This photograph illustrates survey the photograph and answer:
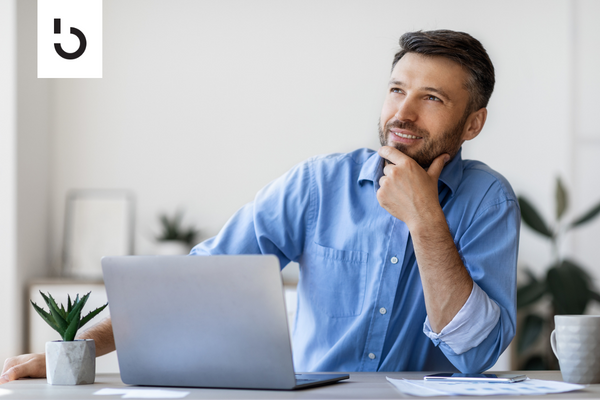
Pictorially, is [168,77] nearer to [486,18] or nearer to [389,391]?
[486,18]

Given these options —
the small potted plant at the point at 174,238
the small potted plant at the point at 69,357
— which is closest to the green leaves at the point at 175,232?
the small potted plant at the point at 174,238

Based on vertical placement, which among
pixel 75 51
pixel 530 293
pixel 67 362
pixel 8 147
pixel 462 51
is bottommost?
pixel 530 293

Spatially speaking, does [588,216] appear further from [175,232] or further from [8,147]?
[8,147]

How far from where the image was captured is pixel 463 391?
905 millimetres

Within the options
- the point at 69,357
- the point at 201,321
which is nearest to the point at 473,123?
the point at 201,321

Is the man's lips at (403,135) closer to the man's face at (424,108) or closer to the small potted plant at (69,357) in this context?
the man's face at (424,108)

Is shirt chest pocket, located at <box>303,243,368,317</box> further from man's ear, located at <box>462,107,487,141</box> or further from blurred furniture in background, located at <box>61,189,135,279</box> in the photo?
blurred furniture in background, located at <box>61,189,135,279</box>

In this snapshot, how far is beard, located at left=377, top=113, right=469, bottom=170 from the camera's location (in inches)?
60.7

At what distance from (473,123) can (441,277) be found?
1.99 feet

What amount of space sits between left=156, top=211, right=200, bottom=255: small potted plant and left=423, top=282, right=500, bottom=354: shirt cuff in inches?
90.5

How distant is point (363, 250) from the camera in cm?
150

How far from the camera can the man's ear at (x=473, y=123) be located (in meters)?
1.66

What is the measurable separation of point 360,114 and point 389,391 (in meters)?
2.76

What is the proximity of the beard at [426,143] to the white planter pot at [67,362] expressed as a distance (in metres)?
0.90
